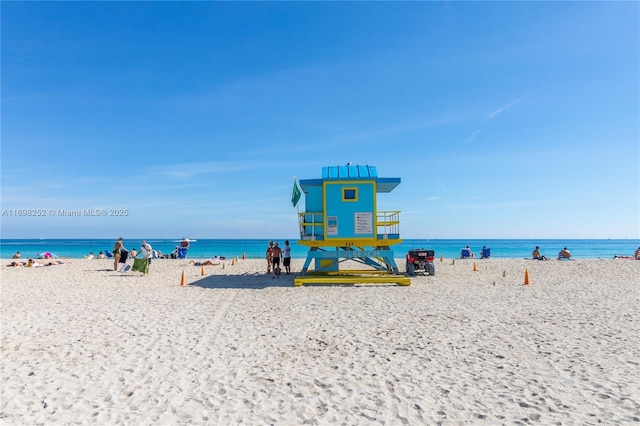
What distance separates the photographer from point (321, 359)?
23.4ft

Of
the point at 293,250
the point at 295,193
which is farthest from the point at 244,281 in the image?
the point at 293,250

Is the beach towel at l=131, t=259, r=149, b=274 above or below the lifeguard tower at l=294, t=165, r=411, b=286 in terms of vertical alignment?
below

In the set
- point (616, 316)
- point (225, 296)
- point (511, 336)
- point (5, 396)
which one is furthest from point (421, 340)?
point (225, 296)

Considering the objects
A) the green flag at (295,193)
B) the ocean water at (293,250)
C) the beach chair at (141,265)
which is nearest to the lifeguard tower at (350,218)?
the green flag at (295,193)

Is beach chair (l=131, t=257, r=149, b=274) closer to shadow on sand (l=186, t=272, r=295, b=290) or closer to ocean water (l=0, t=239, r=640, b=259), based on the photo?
shadow on sand (l=186, t=272, r=295, b=290)

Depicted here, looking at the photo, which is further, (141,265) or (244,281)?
(141,265)

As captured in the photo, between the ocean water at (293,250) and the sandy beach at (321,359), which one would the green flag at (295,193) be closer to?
the sandy beach at (321,359)

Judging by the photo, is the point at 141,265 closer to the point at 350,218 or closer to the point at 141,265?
the point at 141,265

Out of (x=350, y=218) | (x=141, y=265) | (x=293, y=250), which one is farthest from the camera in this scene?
(x=293, y=250)

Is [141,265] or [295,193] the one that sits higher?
[295,193]

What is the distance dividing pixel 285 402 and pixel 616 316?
31.7 ft

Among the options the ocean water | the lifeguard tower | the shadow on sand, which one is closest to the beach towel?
the shadow on sand

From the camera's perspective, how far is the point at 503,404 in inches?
207

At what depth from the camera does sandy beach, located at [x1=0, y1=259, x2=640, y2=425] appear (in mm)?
5141
